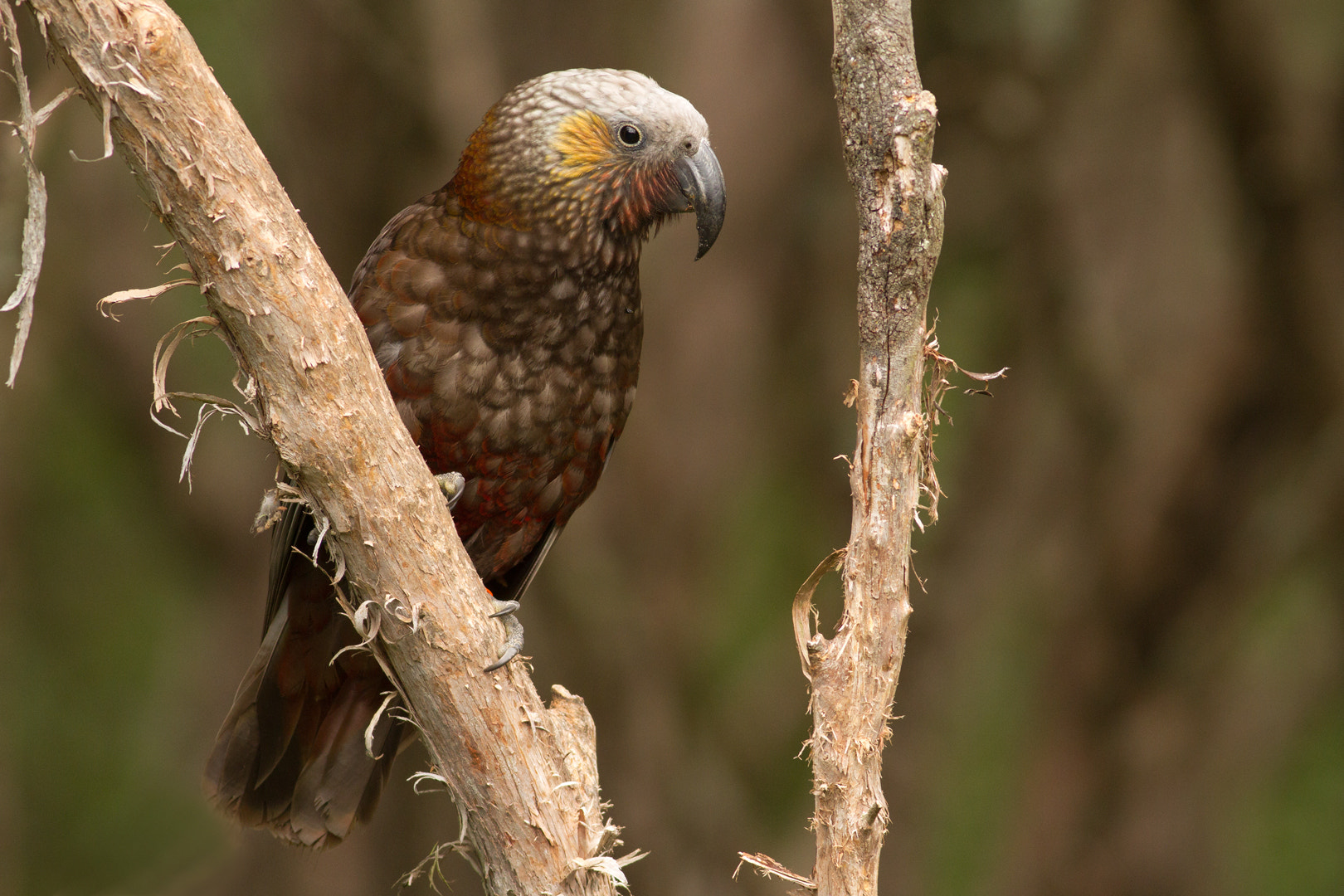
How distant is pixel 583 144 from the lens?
2449mm

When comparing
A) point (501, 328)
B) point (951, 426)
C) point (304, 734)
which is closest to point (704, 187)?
point (501, 328)

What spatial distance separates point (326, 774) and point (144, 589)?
396 cm

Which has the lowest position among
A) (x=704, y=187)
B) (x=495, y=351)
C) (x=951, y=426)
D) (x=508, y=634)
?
(x=951, y=426)

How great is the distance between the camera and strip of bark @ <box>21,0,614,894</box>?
1.57 m

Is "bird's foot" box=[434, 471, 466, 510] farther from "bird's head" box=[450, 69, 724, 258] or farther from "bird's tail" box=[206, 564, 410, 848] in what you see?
"bird's head" box=[450, 69, 724, 258]

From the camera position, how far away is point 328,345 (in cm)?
172

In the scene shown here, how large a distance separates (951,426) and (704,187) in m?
1.97

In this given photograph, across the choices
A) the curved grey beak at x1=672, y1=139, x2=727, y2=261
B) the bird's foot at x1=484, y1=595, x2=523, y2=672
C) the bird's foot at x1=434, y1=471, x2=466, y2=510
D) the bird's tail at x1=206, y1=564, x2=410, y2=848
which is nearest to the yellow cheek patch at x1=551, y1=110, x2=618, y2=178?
the curved grey beak at x1=672, y1=139, x2=727, y2=261

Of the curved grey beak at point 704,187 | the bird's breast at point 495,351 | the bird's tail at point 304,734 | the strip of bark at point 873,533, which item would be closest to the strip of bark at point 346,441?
the strip of bark at point 873,533

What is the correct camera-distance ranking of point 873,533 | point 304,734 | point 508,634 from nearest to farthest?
point 873,533 → point 508,634 → point 304,734

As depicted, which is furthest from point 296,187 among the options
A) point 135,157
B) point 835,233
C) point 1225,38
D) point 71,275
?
point 1225,38

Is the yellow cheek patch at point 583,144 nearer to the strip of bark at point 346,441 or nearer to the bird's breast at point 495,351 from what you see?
the bird's breast at point 495,351

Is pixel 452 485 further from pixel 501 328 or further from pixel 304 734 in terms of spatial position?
pixel 304 734

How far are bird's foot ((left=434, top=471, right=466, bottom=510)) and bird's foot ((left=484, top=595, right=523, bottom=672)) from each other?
0.41 meters
